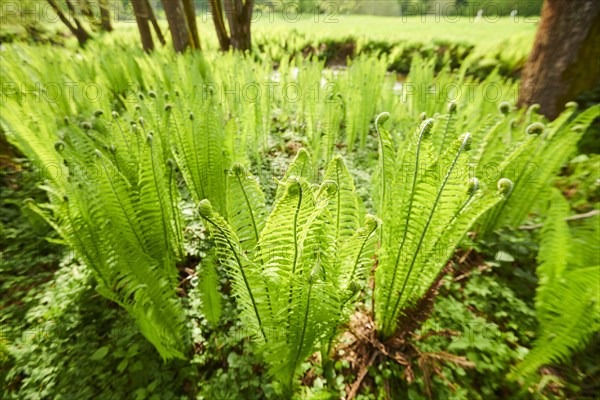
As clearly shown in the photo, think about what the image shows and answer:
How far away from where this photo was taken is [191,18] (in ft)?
14.0

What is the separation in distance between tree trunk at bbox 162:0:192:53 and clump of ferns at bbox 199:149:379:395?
14.2 ft

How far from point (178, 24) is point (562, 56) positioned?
180 inches

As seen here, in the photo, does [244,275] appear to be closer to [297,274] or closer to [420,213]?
[297,274]

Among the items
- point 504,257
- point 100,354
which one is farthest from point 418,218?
point 100,354

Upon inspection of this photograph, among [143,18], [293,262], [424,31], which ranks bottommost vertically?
[293,262]

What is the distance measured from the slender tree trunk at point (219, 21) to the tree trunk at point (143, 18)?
1038mm

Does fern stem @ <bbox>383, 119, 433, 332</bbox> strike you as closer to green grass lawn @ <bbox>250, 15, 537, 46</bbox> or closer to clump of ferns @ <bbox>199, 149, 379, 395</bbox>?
clump of ferns @ <bbox>199, 149, 379, 395</bbox>

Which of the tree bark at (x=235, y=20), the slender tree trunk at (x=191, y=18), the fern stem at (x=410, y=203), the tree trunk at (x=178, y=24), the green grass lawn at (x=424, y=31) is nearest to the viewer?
the fern stem at (x=410, y=203)

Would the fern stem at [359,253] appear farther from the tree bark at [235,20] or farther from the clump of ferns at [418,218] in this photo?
the tree bark at [235,20]

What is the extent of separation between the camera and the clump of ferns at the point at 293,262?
27.4 inches

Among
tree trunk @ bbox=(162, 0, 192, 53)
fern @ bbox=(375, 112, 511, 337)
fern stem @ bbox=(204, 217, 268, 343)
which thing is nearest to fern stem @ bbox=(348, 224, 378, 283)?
fern @ bbox=(375, 112, 511, 337)

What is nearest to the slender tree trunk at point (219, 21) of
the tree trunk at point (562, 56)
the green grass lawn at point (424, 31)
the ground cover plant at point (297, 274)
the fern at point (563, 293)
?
the green grass lawn at point (424, 31)

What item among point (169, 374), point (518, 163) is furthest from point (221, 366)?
point (518, 163)

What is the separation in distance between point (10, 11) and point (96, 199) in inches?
193
